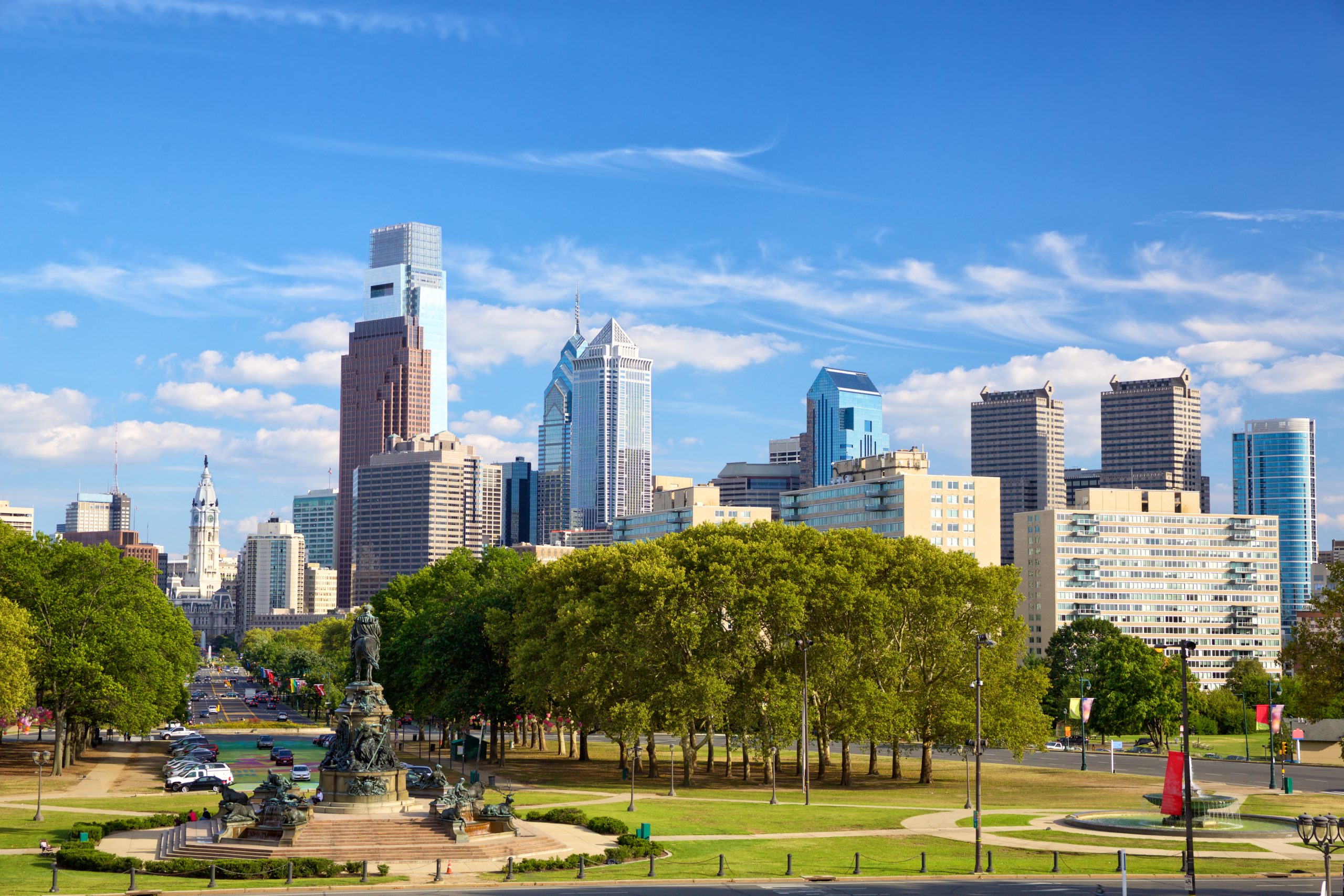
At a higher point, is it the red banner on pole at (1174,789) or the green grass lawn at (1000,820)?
the red banner on pole at (1174,789)

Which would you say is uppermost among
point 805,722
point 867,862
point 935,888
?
point 805,722

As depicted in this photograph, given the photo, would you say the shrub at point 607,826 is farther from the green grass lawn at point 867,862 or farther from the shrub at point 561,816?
the green grass lawn at point 867,862

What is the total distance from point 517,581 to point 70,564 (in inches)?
1338

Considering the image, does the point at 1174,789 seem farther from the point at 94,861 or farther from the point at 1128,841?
the point at 94,861

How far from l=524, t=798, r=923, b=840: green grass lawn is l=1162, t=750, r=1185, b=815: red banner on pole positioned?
13406 millimetres

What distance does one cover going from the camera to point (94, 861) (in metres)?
56.5

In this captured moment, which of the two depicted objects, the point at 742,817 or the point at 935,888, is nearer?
the point at 935,888

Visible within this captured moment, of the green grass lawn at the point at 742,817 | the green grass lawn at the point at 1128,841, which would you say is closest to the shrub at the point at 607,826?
the green grass lawn at the point at 742,817

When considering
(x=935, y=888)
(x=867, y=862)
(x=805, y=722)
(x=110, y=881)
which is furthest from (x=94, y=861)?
(x=805, y=722)

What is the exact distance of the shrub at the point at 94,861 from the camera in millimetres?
56281

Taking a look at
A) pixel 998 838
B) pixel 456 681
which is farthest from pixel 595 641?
pixel 998 838

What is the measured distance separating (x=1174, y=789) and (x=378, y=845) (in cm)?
3745

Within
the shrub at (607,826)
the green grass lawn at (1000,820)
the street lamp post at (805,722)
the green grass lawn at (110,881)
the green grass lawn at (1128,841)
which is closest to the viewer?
the green grass lawn at (110,881)

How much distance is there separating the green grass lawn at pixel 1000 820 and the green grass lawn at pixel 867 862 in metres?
7.46
